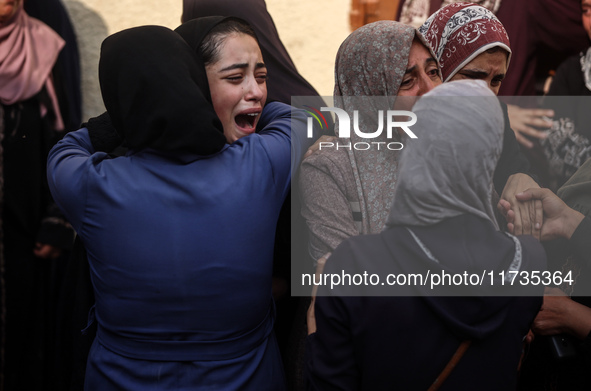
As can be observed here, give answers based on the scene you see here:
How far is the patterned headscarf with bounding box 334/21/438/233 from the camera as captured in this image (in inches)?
57.1

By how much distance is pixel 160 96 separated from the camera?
4.00 ft

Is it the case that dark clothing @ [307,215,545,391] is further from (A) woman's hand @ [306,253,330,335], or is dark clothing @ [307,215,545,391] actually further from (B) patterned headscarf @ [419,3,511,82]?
(B) patterned headscarf @ [419,3,511,82]

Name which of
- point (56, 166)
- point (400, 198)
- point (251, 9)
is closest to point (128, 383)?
point (56, 166)

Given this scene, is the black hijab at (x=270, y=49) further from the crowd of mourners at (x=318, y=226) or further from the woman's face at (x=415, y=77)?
the woman's face at (x=415, y=77)

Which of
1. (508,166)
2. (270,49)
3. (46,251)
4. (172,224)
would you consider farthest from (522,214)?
(46,251)

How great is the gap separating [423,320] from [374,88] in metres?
0.72

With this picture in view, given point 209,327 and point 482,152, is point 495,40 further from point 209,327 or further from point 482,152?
point 209,327

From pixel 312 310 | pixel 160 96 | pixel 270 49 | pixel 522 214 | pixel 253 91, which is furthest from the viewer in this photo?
pixel 270 49

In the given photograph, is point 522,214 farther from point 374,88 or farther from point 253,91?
point 253,91

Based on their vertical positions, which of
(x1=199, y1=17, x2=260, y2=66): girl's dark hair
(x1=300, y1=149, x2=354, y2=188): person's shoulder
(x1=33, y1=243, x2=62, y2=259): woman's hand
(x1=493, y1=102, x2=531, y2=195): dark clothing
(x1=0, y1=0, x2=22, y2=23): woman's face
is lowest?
(x1=33, y1=243, x2=62, y2=259): woman's hand

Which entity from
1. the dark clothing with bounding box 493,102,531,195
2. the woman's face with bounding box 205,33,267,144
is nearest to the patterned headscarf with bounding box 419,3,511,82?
the dark clothing with bounding box 493,102,531,195

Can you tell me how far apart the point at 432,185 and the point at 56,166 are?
96 centimetres

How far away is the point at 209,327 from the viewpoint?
1.31 m

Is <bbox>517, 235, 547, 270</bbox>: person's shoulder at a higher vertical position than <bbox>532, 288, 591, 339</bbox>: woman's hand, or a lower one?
higher
